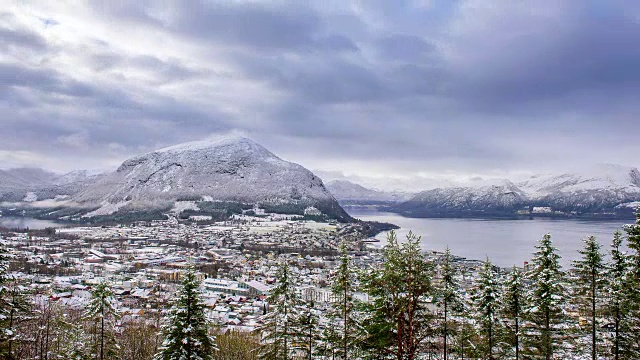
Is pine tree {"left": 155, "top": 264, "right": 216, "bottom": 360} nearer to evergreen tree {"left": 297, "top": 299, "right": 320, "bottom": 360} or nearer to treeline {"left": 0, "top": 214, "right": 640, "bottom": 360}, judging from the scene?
treeline {"left": 0, "top": 214, "right": 640, "bottom": 360}

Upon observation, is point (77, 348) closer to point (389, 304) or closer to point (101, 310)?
point (101, 310)

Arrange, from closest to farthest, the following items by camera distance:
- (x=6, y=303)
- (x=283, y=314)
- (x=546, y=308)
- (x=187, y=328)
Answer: (x=6, y=303) < (x=187, y=328) < (x=546, y=308) < (x=283, y=314)

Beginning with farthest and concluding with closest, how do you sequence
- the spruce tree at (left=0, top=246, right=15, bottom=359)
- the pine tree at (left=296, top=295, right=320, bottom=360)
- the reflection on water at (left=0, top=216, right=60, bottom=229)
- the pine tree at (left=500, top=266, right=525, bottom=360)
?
1. the reflection on water at (left=0, top=216, right=60, bottom=229)
2. the pine tree at (left=296, top=295, right=320, bottom=360)
3. the pine tree at (left=500, top=266, right=525, bottom=360)
4. the spruce tree at (left=0, top=246, right=15, bottom=359)

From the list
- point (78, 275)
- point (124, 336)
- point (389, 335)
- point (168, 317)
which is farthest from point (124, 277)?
point (389, 335)

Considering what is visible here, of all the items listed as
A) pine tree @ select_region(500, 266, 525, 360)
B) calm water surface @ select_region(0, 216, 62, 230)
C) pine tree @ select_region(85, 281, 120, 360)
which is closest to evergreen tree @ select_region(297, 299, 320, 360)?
pine tree @ select_region(500, 266, 525, 360)

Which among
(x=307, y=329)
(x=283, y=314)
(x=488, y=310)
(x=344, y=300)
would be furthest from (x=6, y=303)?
(x=488, y=310)

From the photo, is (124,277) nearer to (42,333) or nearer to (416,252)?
(42,333)
